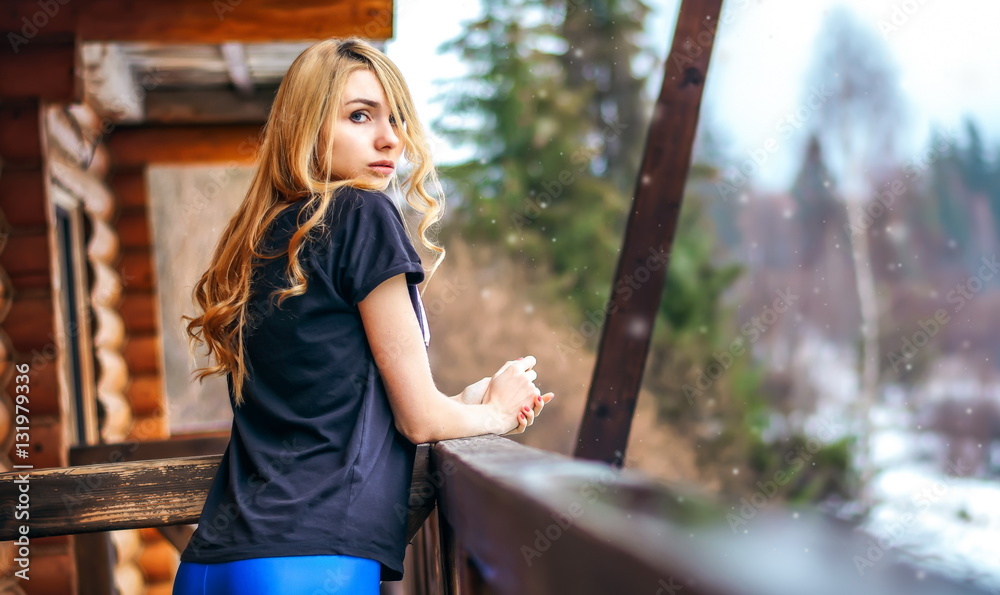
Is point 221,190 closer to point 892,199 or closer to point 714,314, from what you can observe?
point 714,314

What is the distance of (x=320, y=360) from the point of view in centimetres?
104

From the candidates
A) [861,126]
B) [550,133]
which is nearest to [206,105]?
[550,133]

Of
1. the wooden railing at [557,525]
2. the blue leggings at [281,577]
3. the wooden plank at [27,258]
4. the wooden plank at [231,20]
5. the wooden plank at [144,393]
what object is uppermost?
the wooden plank at [231,20]

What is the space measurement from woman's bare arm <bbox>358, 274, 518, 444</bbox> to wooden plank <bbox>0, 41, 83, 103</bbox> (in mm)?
2557

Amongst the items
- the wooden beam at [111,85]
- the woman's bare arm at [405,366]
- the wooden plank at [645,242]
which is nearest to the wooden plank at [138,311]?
the wooden beam at [111,85]

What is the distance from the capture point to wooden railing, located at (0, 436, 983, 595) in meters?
0.39

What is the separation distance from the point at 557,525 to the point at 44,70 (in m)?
3.09

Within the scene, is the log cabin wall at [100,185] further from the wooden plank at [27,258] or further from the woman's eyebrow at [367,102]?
the woman's eyebrow at [367,102]

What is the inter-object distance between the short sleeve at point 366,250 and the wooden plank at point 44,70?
2483 millimetres

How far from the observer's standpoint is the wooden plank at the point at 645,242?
3.03 metres

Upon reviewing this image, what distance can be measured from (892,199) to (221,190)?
14.2 meters

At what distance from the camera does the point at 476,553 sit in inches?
38.2

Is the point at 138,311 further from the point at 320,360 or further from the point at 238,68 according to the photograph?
the point at 320,360

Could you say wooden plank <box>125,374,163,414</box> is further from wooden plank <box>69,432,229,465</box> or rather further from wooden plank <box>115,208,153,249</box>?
wooden plank <box>69,432,229,465</box>
